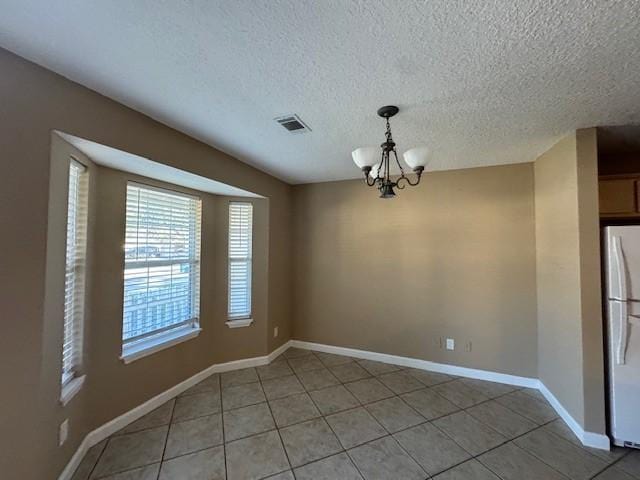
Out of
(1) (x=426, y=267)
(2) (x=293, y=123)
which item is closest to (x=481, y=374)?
(1) (x=426, y=267)

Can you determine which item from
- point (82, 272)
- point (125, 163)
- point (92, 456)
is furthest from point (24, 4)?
point (92, 456)

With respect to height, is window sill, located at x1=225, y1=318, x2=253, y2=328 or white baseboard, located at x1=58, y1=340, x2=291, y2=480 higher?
window sill, located at x1=225, y1=318, x2=253, y2=328

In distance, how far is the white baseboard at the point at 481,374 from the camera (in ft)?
6.98

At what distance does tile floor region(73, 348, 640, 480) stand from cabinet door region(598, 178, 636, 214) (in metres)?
1.99

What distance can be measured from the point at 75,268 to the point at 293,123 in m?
1.97

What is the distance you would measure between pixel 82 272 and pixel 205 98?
1.59 metres

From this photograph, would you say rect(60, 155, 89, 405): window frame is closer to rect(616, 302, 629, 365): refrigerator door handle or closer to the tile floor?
the tile floor

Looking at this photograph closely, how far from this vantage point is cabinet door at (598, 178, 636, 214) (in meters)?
2.49

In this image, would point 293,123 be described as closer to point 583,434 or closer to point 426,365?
point 426,365

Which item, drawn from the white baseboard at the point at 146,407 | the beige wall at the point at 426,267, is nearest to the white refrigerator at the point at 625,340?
the beige wall at the point at 426,267

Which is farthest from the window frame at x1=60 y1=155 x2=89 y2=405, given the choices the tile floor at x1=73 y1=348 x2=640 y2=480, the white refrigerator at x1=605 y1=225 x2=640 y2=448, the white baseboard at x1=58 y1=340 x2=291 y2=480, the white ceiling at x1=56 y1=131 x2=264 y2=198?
the white refrigerator at x1=605 y1=225 x2=640 y2=448

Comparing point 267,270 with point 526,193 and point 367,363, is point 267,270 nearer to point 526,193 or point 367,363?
point 367,363

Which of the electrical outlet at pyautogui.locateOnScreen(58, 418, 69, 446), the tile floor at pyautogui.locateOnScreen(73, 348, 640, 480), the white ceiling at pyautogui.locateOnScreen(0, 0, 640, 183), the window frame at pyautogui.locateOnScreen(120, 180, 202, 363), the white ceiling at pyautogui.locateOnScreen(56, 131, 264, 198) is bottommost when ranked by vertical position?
the tile floor at pyautogui.locateOnScreen(73, 348, 640, 480)

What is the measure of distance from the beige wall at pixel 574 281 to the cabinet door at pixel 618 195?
399mm
